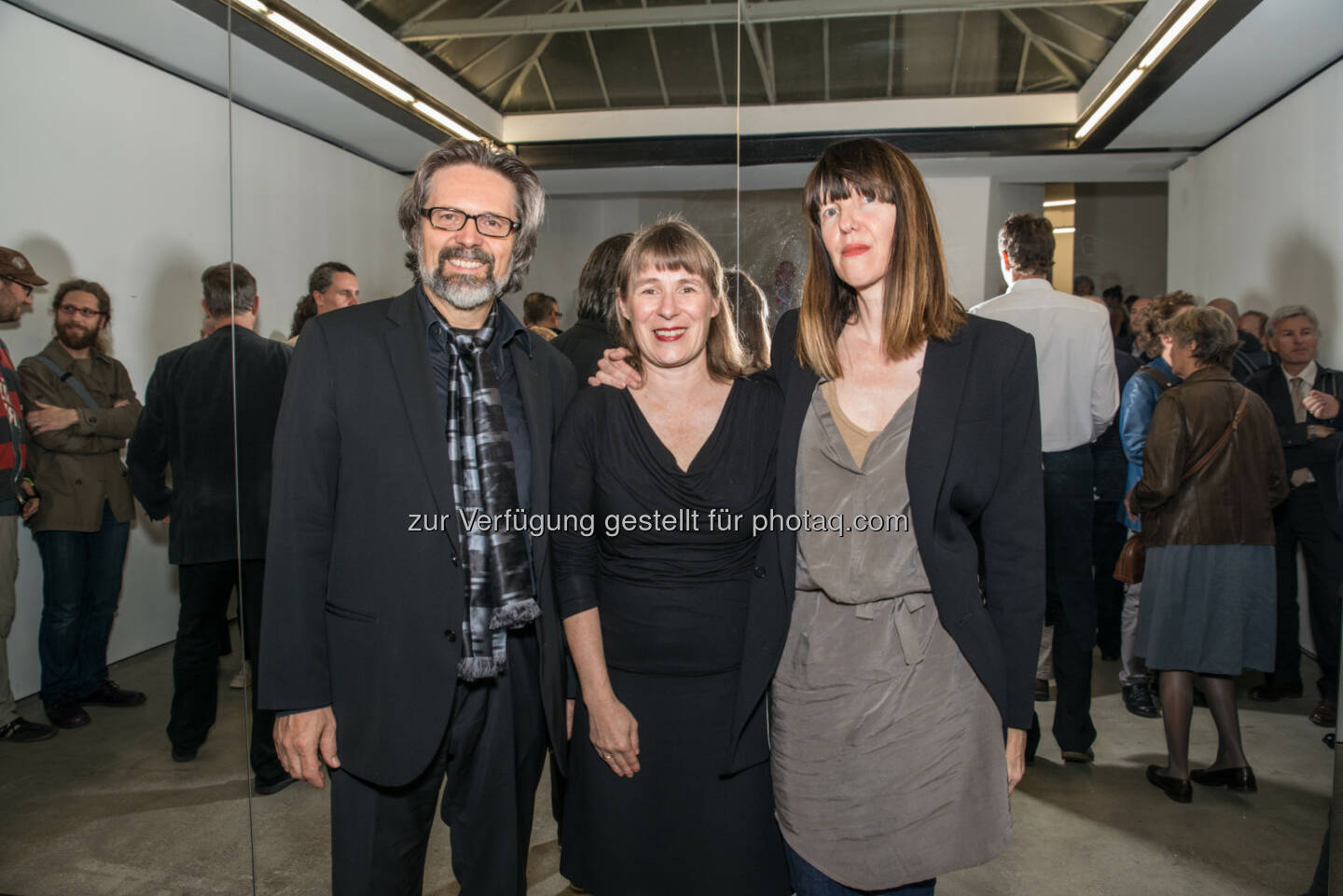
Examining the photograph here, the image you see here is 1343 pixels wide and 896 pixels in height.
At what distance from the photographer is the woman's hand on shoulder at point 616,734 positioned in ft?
5.79

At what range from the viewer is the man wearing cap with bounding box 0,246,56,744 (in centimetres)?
231

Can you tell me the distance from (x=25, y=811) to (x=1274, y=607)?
3.87 metres

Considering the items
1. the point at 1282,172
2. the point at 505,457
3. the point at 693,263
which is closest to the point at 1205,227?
the point at 1282,172

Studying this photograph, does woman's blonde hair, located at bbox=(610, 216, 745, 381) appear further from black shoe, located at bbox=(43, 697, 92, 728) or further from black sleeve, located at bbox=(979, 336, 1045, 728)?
black shoe, located at bbox=(43, 697, 92, 728)

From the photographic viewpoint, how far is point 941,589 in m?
1.50

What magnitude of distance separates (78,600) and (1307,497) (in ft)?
12.1

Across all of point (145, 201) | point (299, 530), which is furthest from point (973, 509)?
point (145, 201)

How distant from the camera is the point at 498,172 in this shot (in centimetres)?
184

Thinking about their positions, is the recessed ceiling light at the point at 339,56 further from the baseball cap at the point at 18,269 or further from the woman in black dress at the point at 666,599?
the woman in black dress at the point at 666,599

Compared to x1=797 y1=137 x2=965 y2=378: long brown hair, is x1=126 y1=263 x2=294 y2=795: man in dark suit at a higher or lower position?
lower

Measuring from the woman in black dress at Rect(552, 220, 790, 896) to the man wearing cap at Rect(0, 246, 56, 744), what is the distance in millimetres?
1650

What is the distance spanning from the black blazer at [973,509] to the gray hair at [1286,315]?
5.09 ft

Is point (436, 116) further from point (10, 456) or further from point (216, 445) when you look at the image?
point (10, 456)

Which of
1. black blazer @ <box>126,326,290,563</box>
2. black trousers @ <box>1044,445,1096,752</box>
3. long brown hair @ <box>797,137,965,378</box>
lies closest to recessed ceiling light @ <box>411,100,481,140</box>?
black blazer @ <box>126,326,290,563</box>
